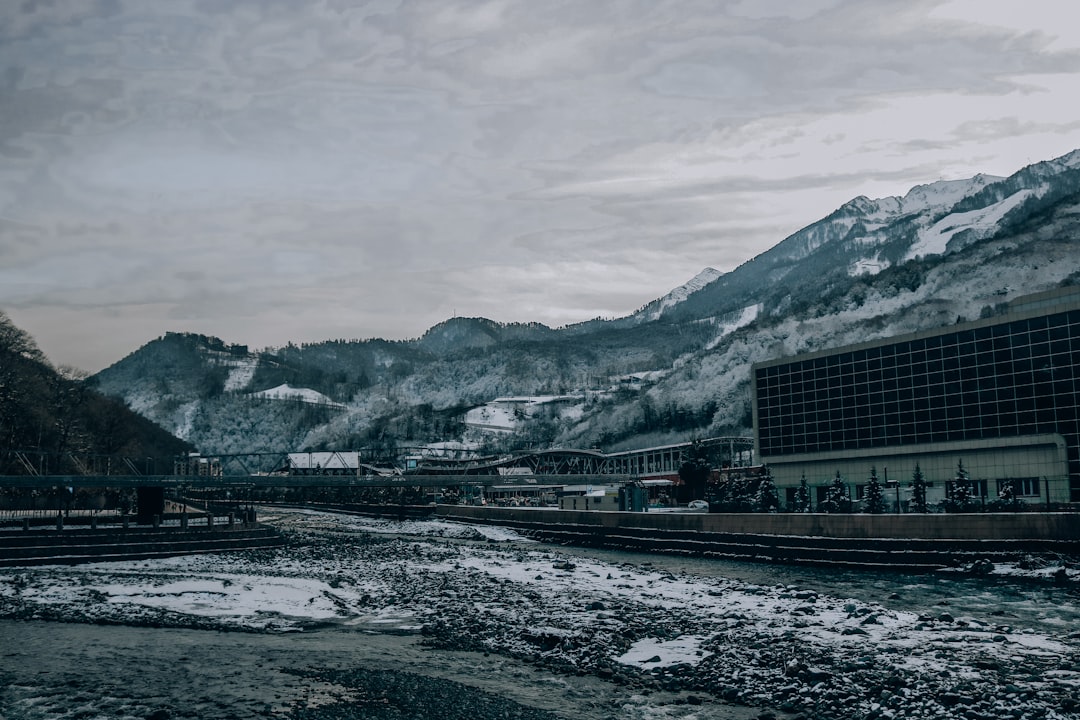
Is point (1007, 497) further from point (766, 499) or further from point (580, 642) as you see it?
point (580, 642)

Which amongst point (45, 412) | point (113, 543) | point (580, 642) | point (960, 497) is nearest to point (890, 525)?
point (960, 497)

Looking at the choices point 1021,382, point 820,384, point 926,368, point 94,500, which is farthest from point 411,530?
point 1021,382

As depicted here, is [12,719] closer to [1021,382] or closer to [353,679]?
[353,679]

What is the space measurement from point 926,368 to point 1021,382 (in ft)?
45.3

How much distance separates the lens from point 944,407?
114 metres

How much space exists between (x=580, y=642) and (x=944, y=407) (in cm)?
9135

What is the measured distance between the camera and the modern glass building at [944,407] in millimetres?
101062

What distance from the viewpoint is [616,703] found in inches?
1128

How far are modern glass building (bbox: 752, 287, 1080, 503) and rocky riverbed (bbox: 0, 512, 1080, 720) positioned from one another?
53.9 m

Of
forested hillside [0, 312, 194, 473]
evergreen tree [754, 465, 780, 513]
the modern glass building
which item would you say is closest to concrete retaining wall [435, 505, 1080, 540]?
evergreen tree [754, 465, 780, 513]

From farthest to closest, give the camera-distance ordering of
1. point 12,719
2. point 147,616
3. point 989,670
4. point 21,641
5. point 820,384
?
point 820,384
point 147,616
point 21,641
point 989,670
point 12,719

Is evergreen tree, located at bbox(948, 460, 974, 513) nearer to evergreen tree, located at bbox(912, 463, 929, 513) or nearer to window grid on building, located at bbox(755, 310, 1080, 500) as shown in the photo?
evergreen tree, located at bbox(912, 463, 929, 513)

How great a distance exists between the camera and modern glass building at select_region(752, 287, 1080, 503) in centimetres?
10106

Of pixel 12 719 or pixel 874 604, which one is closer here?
pixel 12 719
